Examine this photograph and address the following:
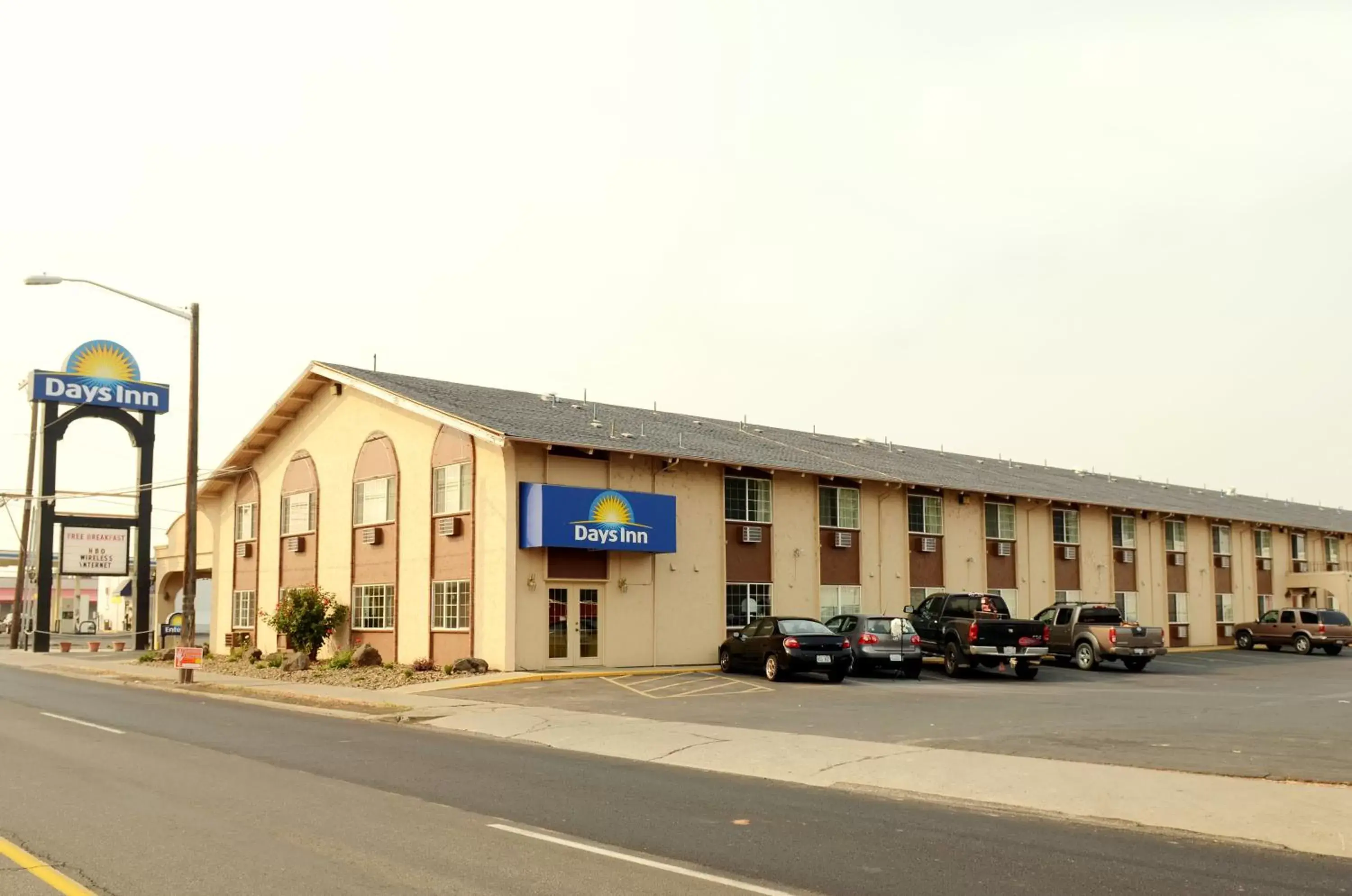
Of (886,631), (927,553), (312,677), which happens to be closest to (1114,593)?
(927,553)

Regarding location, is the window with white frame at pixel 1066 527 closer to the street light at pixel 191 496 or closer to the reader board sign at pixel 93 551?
the street light at pixel 191 496

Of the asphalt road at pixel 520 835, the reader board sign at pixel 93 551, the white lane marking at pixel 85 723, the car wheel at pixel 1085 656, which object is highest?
the reader board sign at pixel 93 551

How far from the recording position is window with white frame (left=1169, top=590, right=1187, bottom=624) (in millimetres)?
46938

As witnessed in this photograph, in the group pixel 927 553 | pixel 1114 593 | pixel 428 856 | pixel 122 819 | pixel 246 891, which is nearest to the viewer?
pixel 246 891

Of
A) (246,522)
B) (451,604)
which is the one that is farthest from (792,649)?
(246,522)

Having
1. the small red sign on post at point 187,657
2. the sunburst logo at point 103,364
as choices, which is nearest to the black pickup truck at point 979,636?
the small red sign on post at point 187,657

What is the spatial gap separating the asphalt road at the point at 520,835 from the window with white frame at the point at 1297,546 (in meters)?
50.0

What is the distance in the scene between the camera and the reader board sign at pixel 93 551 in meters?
51.9

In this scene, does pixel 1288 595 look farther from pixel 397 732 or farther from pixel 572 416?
pixel 397 732

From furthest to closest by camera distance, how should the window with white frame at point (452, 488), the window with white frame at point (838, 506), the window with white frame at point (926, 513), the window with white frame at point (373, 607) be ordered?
the window with white frame at point (926, 513) → the window with white frame at point (838, 506) → the window with white frame at point (373, 607) → the window with white frame at point (452, 488)

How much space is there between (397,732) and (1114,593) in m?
33.9

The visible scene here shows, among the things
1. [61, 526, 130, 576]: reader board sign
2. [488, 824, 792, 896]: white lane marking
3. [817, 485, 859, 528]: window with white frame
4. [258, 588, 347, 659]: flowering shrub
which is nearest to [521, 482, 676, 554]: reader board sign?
[817, 485, 859, 528]: window with white frame

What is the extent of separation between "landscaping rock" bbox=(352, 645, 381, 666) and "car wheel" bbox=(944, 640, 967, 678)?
1487 centimetres

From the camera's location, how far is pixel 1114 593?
44.3 metres
